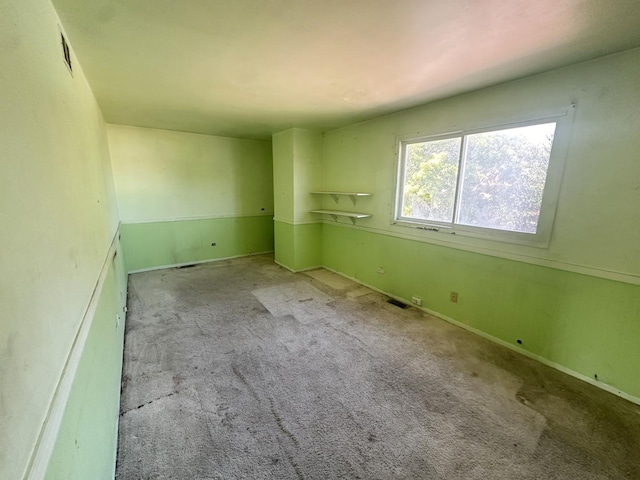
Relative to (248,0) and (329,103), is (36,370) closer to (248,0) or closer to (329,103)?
(248,0)

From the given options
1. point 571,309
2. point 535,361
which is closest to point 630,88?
point 571,309

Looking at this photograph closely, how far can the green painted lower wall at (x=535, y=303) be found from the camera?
6.57 feet

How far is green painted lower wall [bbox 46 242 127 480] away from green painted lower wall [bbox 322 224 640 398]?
3.10 metres

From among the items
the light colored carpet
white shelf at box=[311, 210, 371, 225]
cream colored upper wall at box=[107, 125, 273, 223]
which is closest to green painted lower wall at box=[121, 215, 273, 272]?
cream colored upper wall at box=[107, 125, 273, 223]

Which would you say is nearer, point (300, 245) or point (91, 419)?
point (91, 419)

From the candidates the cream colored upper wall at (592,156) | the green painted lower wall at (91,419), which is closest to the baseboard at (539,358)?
the cream colored upper wall at (592,156)

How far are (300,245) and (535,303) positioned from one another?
3.37m

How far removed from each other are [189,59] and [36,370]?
2.12 metres

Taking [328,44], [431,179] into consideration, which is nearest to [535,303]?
[431,179]

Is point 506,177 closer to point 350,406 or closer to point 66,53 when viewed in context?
point 350,406

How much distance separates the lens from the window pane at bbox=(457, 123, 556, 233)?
2334mm

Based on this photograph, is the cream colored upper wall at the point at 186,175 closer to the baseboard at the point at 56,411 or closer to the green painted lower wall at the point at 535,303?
the green painted lower wall at the point at 535,303

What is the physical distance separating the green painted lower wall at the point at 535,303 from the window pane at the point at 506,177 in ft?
1.32

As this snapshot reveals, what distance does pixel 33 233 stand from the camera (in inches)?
30.3
